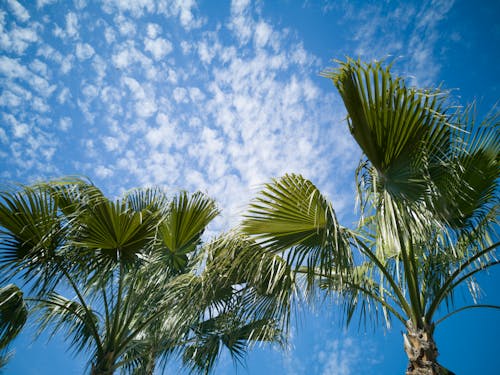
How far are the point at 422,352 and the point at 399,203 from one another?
1.56 meters

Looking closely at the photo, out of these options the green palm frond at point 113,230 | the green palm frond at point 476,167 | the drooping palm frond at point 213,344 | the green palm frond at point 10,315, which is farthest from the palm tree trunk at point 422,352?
the green palm frond at point 10,315

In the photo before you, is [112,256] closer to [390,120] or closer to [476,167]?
[390,120]

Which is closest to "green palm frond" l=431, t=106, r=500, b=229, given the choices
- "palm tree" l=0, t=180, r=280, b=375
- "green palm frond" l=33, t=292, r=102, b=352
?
"palm tree" l=0, t=180, r=280, b=375

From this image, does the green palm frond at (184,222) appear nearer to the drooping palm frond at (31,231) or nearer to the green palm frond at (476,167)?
the drooping palm frond at (31,231)

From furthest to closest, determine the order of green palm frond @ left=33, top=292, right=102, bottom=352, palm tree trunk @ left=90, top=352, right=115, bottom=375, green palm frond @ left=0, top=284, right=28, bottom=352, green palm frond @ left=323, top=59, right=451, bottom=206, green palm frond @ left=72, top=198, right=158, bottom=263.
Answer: green palm frond @ left=33, top=292, right=102, bottom=352
green palm frond @ left=0, top=284, right=28, bottom=352
palm tree trunk @ left=90, top=352, right=115, bottom=375
green palm frond @ left=72, top=198, right=158, bottom=263
green palm frond @ left=323, top=59, right=451, bottom=206

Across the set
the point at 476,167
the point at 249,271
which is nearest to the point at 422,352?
the point at 249,271

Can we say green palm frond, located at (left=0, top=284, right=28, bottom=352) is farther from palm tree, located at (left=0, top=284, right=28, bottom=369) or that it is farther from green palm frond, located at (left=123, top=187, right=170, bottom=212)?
green palm frond, located at (left=123, top=187, right=170, bottom=212)

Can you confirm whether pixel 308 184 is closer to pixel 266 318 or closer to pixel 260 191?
pixel 260 191

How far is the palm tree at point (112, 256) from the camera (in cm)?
313

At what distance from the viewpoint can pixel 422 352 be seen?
2879mm

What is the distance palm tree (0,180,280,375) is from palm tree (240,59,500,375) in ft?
2.42

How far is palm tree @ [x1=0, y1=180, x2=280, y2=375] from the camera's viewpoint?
10.3 feet

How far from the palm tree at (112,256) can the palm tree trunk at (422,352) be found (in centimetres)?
142

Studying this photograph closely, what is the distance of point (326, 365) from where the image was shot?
6238cm
